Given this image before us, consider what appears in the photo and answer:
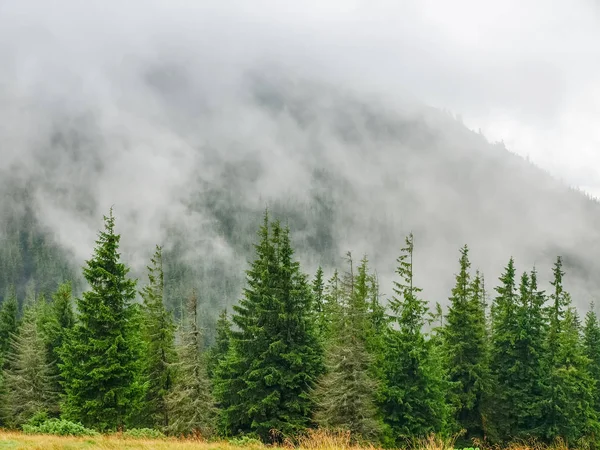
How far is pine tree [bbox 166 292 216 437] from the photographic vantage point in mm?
30750

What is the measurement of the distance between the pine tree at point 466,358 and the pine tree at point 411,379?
18.6 ft

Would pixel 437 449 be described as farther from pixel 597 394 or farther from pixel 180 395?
pixel 597 394

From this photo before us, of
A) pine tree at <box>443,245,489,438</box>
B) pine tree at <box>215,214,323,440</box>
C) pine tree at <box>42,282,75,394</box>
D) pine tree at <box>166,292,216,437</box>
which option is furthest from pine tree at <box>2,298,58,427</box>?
pine tree at <box>443,245,489,438</box>

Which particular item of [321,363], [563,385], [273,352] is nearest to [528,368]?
[563,385]

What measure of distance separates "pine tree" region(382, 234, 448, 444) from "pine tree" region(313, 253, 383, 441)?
5.23 feet

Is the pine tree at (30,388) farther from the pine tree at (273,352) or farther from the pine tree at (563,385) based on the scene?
the pine tree at (563,385)

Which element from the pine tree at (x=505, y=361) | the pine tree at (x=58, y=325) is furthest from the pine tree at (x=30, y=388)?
the pine tree at (x=505, y=361)

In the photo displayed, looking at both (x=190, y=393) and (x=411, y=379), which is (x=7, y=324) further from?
(x=411, y=379)

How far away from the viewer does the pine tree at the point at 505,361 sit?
109 ft

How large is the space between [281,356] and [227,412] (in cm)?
510

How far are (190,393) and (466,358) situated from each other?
20572 mm

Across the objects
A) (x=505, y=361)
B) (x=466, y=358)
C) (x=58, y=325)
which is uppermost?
(x=58, y=325)

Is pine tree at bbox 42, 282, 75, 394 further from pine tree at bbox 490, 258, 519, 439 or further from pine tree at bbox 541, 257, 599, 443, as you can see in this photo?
pine tree at bbox 541, 257, 599, 443

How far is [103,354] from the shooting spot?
24984 mm
